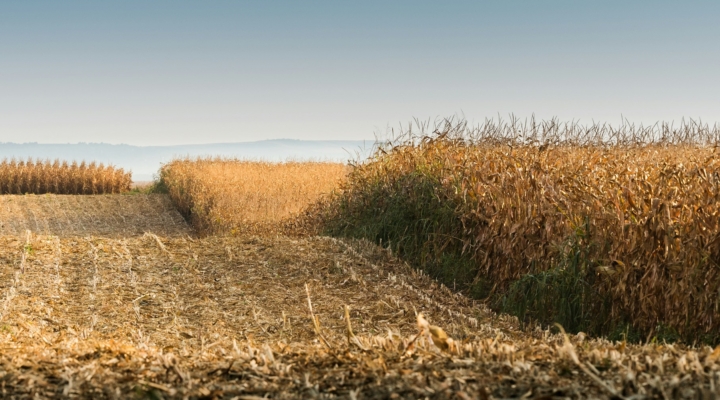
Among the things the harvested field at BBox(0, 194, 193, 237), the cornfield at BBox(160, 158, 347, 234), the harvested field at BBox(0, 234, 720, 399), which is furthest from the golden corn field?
the harvested field at BBox(0, 194, 193, 237)

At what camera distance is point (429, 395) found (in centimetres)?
258

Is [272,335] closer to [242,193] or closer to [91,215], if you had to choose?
[242,193]

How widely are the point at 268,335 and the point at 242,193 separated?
13.0m

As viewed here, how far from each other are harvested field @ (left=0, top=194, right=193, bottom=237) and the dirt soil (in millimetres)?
9454

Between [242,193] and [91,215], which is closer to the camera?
[242,193]

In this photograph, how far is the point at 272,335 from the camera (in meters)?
6.05

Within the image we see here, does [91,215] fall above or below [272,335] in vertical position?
below

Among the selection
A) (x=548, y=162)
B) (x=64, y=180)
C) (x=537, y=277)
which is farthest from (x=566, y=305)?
(x=64, y=180)

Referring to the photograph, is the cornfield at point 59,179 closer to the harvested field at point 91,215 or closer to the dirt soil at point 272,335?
the harvested field at point 91,215

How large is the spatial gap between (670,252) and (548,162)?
374cm

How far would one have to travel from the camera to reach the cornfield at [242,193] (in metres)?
15.4

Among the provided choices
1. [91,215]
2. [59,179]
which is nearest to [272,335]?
[91,215]

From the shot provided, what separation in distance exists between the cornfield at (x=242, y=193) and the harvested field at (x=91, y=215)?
693 mm

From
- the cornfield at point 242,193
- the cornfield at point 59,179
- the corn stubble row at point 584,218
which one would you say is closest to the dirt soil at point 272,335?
the corn stubble row at point 584,218
